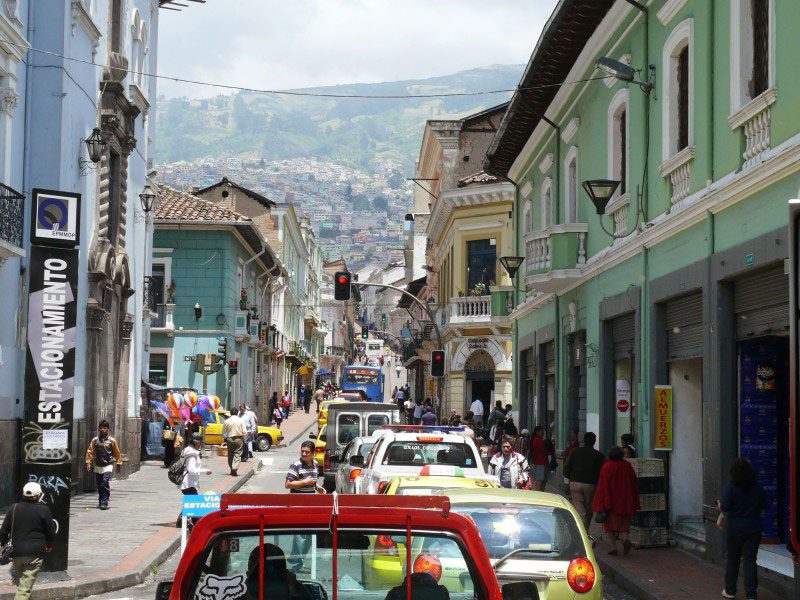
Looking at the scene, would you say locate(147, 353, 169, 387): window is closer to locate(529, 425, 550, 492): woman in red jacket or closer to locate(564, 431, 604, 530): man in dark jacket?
locate(529, 425, 550, 492): woman in red jacket

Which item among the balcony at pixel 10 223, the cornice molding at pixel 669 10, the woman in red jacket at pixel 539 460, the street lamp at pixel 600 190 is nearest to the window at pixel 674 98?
the cornice molding at pixel 669 10

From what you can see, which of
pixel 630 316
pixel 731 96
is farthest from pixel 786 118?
pixel 630 316

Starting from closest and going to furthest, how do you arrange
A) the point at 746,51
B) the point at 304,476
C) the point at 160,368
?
the point at 746,51
the point at 304,476
the point at 160,368

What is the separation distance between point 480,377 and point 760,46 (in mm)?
31309

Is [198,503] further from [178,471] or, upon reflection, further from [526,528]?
[178,471]

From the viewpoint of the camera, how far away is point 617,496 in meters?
15.7

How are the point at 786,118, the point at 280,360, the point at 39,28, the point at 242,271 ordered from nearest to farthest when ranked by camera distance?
the point at 786,118 < the point at 39,28 < the point at 242,271 < the point at 280,360

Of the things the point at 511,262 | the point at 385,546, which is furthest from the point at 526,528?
the point at 511,262

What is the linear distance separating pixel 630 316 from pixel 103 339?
37.5 feet

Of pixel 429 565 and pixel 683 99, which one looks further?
pixel 683 99

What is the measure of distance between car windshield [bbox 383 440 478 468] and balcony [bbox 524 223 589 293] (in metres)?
7.18

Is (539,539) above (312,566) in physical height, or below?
below

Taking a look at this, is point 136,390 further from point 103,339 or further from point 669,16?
point 669,16

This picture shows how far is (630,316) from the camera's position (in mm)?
19859
